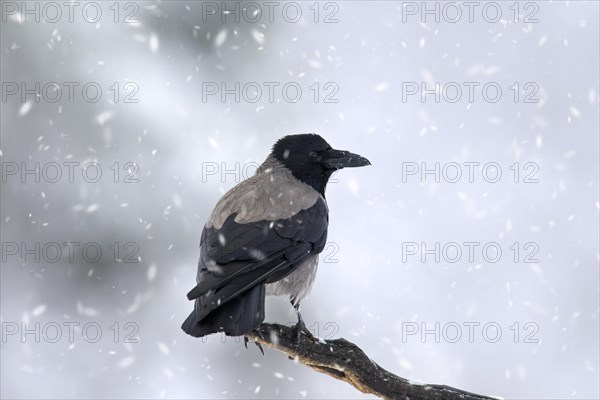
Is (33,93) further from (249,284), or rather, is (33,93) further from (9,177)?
(249,284)

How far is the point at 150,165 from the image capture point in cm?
674

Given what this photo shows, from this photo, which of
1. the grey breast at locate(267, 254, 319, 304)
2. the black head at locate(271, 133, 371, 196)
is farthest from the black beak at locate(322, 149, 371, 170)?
the grey breast at locate(267, 254, 319, 304)

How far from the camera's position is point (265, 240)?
4.17 m

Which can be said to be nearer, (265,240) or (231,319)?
(231,319)

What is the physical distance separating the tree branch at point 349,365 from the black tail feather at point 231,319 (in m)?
0.37

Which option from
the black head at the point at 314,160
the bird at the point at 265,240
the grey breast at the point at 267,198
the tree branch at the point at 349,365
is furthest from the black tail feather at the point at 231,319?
the black head at the point at 314,160

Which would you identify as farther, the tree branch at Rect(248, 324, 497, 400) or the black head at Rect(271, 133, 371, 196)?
the black head at Rect(271, 133, 371, 196)

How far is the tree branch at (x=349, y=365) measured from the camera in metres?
3.85

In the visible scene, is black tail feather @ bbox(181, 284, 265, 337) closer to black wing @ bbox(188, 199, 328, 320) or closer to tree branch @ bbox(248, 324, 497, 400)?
black wing @ bbox(188, 199, 328, 320)

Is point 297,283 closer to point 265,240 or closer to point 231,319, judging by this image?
point 265,240

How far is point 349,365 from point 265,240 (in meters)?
0.73

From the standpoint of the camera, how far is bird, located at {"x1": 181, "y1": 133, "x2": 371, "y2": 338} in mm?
3600

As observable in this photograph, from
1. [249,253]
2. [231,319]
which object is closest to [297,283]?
[249,253]

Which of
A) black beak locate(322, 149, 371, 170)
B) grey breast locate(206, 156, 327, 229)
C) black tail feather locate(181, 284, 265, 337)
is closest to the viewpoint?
black tail feather locate(181, 284, 265, 337)
